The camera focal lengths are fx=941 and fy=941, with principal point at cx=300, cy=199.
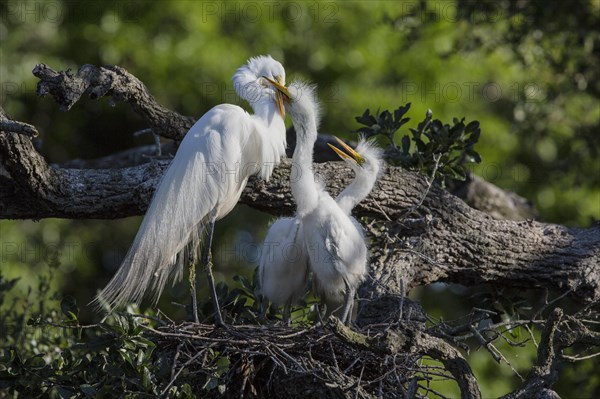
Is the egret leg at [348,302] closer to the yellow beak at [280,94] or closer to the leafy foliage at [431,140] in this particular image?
the leafy foliage at [431,140]

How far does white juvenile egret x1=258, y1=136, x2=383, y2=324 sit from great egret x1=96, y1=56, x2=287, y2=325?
238 mm

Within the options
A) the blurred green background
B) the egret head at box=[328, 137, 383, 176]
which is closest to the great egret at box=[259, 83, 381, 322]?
the egret head at box=[328, 137, 383, 176]

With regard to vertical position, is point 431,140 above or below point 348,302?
above

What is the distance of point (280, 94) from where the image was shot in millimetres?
3996

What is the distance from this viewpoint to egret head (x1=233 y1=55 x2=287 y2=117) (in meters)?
4.01

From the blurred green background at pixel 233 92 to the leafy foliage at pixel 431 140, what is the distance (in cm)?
227

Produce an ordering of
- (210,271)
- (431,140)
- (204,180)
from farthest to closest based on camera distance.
Result: (431,140) < (210,271) < (204,180)

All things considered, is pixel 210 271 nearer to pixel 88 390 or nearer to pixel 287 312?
pixel 287 312

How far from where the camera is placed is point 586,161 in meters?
6.49

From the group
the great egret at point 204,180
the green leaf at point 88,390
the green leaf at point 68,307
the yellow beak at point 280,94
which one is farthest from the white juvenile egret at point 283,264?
the green leaf at point 88,390

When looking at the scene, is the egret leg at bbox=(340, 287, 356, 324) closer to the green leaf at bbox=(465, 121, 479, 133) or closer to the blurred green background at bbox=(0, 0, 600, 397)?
the green leaf at bbox=(465, 121, 479, 133)

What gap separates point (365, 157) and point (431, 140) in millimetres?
433

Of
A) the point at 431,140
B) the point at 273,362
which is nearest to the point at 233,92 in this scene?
the point at 431,140

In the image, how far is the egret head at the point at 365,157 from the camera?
12.4 feet
